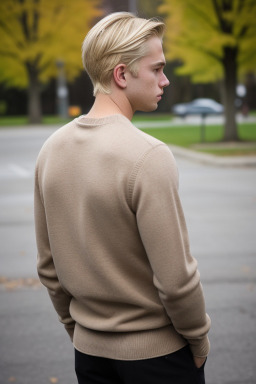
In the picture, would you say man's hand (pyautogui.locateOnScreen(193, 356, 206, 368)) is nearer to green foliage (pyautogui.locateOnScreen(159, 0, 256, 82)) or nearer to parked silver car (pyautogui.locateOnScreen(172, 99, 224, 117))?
green foliage (pyautogui.locateOnScreen(159, 0, 256, 82))

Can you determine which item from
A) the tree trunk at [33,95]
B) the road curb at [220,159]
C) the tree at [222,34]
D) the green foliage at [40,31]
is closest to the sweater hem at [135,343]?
the road curb at [220,159]

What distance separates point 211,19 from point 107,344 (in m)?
20.4

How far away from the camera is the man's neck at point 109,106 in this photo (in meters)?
1.93

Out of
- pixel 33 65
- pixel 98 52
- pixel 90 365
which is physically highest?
pixel 98 52

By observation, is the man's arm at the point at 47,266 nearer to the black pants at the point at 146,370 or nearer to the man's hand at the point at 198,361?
the black pants at the point at 146,370

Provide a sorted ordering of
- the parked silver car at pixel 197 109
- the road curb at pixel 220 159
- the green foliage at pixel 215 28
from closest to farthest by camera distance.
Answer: the road curb at pixel 220 159 → the green foliage at pixel 215 28 → the parked silver car at pixel 197 109

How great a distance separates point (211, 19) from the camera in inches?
829

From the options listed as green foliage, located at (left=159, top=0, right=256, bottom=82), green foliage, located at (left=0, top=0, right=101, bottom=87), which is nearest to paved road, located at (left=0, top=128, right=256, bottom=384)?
green foliage, located at (left=159, top=0, right=256, bottom=82)

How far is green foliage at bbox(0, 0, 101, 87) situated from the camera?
37594 mm

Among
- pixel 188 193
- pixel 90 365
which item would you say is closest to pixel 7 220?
pixel 188 193

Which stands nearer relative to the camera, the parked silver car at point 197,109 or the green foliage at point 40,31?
the green foliage at point 40,31

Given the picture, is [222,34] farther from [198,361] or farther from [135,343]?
[135,343]

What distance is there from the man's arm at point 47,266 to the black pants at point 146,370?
0.81ft

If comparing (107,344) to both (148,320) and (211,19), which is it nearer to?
(148,320)
